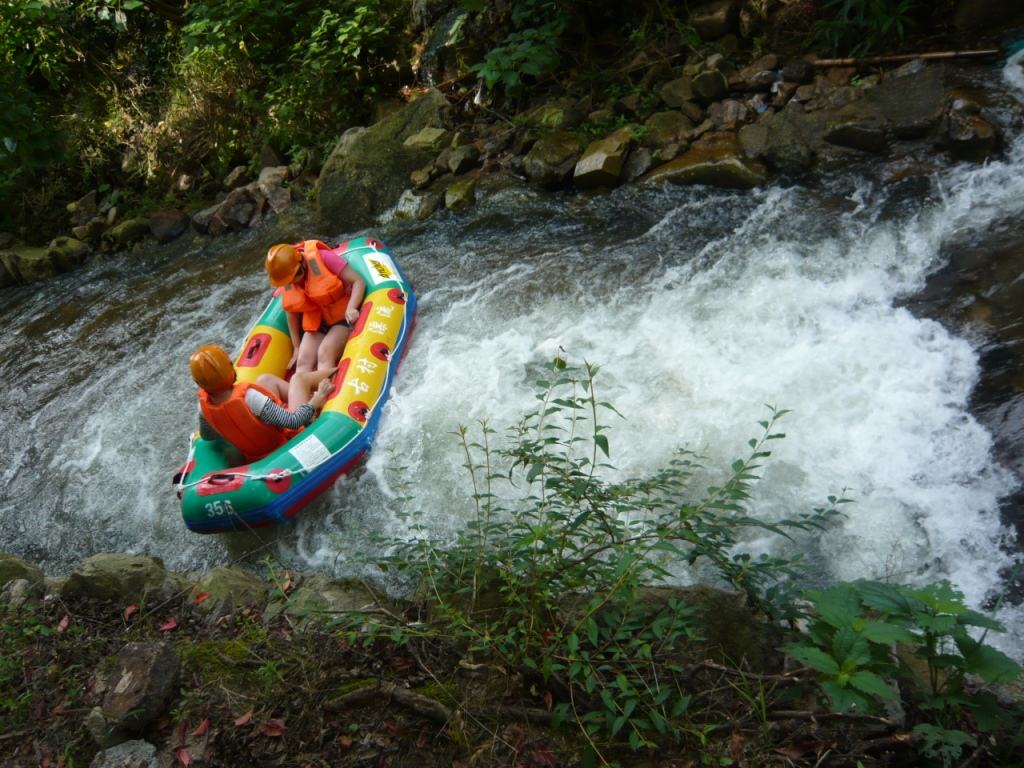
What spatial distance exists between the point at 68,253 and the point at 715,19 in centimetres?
698

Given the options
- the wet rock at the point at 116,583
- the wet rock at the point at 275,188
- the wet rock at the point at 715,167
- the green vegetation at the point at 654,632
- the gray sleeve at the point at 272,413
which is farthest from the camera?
the wet rock at the point at 275,188

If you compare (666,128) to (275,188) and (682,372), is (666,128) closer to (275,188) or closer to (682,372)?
(682,372)

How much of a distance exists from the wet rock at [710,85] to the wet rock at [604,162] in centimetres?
63

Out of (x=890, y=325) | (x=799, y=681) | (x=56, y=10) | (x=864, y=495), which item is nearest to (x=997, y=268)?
(x=890, y=325)

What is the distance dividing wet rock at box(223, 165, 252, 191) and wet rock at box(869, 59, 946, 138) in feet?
20.6

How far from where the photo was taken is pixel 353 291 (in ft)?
18.0

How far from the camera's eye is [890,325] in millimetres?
4418

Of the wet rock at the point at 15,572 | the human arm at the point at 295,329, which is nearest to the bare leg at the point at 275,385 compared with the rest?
the human arm at the point at 295,329

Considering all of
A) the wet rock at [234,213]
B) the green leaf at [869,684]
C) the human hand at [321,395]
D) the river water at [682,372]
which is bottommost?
the river water at [682,372]

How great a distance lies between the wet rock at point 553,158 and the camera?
675cm

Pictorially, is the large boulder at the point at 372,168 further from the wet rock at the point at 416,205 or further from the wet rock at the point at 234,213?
the wet rock at the point at 234,213

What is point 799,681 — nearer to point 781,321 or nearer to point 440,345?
point 781,321

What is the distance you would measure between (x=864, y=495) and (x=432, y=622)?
2.07 m

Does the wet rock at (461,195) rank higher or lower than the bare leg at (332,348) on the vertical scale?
higher
